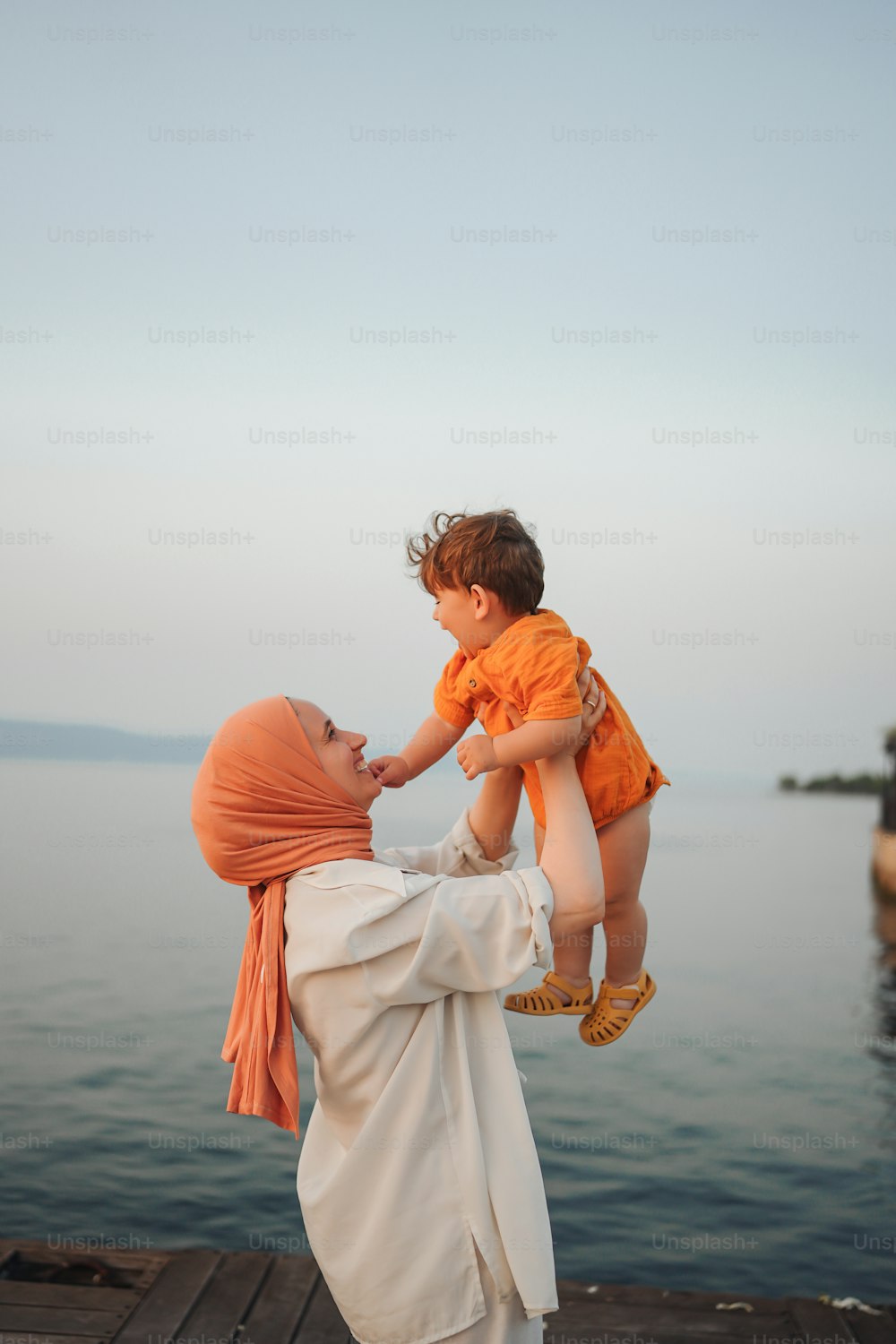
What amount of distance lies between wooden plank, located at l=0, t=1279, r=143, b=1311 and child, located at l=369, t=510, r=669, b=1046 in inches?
98.5

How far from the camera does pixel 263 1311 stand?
3674 mm

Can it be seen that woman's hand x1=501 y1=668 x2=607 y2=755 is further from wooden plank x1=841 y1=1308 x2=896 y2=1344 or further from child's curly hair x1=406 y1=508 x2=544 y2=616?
wooden plank x1=841 y1=1308 x2=896 y2=1344

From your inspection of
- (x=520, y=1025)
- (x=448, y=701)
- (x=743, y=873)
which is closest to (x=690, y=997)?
(x=520, y=1025)

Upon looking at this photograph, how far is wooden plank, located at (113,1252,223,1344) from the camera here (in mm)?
3578

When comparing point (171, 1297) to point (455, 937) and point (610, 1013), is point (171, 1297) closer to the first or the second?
point (610, 1013)

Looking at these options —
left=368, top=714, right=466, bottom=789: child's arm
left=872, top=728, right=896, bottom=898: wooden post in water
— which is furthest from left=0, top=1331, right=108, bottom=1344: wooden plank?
left=872, top=728, right=896, bottom=898: wooden post in water

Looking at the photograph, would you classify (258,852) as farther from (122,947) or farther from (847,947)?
(847,947)

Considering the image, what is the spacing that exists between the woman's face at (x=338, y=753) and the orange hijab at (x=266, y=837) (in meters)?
0.02

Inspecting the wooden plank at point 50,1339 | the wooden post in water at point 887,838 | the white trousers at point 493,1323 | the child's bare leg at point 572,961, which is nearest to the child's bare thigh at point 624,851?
the child's bare leg at point 572,961

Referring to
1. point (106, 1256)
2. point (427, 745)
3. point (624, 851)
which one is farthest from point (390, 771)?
point (106, 1256)

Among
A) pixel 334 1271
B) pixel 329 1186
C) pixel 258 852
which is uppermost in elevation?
pixel 258 852

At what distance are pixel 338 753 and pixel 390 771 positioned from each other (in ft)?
0.47

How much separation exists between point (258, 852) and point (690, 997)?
39.7 feet

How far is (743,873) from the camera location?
22.1m
